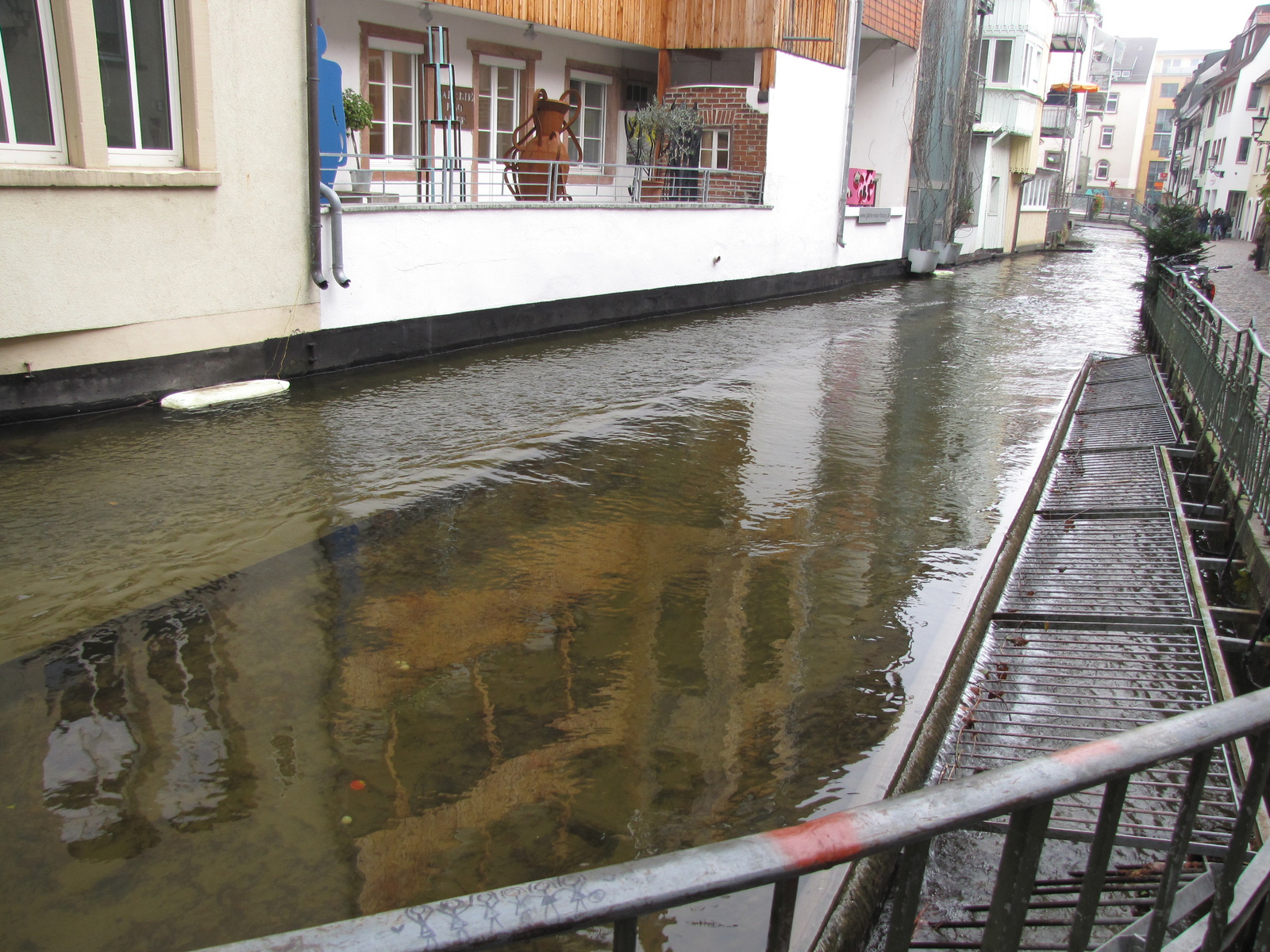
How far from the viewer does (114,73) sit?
7.71m

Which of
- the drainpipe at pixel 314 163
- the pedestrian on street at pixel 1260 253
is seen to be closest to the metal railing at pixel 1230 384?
the drainpipe at pixel 314 163

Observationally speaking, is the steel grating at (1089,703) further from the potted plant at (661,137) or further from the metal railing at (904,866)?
the potted plant at (661,137)

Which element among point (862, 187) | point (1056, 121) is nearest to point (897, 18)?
point (862, 187)

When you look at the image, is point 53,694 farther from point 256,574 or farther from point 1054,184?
point 1054,184

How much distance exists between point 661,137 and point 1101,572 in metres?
13.8

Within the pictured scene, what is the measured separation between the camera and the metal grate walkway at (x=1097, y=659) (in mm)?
3039

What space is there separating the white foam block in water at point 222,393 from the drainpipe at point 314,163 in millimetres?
1172

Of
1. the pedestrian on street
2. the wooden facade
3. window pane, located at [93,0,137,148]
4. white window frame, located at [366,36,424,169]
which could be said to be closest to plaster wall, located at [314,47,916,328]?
the wooden facade

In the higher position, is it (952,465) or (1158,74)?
(1158,74)

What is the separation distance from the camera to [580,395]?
9.19 metres

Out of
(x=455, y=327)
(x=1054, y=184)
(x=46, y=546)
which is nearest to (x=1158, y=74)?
(x=1054, y=184)

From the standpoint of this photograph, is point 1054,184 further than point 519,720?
Yes

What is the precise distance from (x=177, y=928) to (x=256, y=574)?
99.8 inches

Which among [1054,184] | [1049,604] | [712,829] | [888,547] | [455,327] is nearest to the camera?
[712,829]
